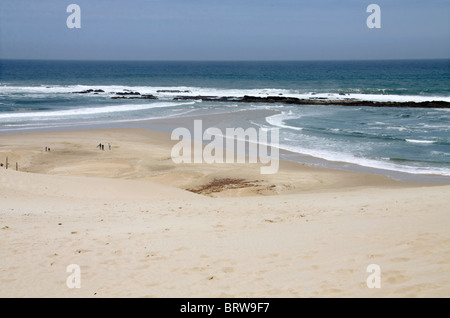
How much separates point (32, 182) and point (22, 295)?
9.13 m

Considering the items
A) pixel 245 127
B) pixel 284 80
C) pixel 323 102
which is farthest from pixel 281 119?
pixel 284 80

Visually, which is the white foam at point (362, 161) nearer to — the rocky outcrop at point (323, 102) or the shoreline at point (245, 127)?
the shoreline at point (245, 127)

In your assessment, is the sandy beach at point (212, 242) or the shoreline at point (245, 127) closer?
the sandy beach at point (212, 242)

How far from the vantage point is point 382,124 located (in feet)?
110

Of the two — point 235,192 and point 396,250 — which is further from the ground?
point 396,250

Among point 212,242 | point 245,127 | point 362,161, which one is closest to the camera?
point 212,242

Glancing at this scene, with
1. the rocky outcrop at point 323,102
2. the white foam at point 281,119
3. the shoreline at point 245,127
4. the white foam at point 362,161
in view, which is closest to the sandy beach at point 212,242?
the shoreline at point 245,127

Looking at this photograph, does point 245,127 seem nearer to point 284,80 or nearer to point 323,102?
point 323,102

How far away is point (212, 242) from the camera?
25.6 ft

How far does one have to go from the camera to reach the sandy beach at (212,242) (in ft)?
19.3

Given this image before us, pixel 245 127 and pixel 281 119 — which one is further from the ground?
pixel 281 119

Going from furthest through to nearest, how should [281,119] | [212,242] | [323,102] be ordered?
[323,102] < [281,119] < [212,242]

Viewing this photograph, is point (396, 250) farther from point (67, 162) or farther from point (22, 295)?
point (67, 162)

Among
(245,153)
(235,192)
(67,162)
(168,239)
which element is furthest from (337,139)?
(168,239)
